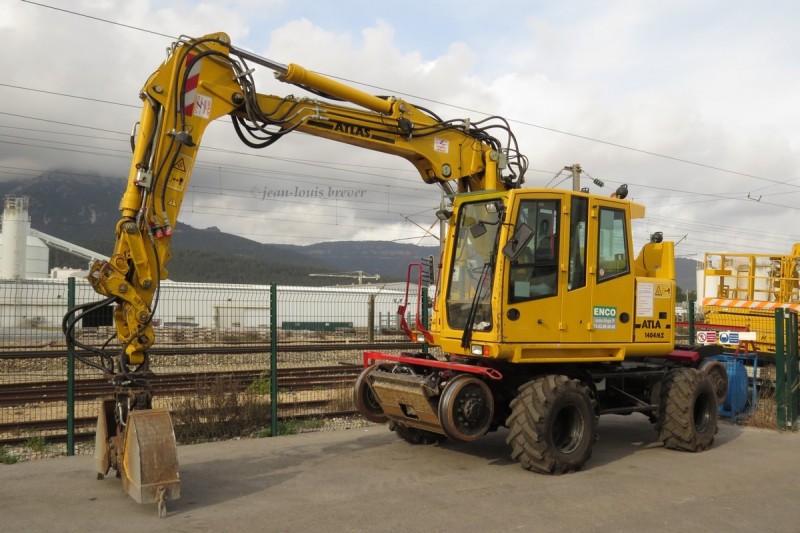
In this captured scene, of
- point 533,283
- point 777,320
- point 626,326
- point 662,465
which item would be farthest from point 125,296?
point 777,320

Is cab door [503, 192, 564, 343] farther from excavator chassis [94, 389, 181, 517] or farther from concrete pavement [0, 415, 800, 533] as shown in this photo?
excavator chassis [94, 389, 181, 517]

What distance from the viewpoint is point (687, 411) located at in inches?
347

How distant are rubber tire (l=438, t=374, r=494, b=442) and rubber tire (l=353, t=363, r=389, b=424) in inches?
59.3

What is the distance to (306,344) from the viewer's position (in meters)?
13.3

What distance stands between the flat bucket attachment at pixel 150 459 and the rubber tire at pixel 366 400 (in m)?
2.83

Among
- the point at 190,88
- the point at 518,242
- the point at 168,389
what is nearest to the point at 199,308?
the point at 168,389

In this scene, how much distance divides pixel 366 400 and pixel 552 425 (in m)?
2.34

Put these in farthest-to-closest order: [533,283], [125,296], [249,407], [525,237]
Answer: [249,407] < [533,283] < [525,237] < [125,296]

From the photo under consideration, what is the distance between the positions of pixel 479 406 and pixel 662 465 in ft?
7.93

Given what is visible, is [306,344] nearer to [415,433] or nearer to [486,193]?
[415,433]

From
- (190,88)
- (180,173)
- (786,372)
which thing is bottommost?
(786,372)

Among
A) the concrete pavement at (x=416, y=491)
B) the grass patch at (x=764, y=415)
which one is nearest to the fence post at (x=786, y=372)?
the grass patch at (x=764, y=415)

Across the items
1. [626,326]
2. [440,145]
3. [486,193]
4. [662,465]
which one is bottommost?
[662,465]

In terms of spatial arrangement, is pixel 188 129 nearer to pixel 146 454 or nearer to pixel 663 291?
pixel 146 454
